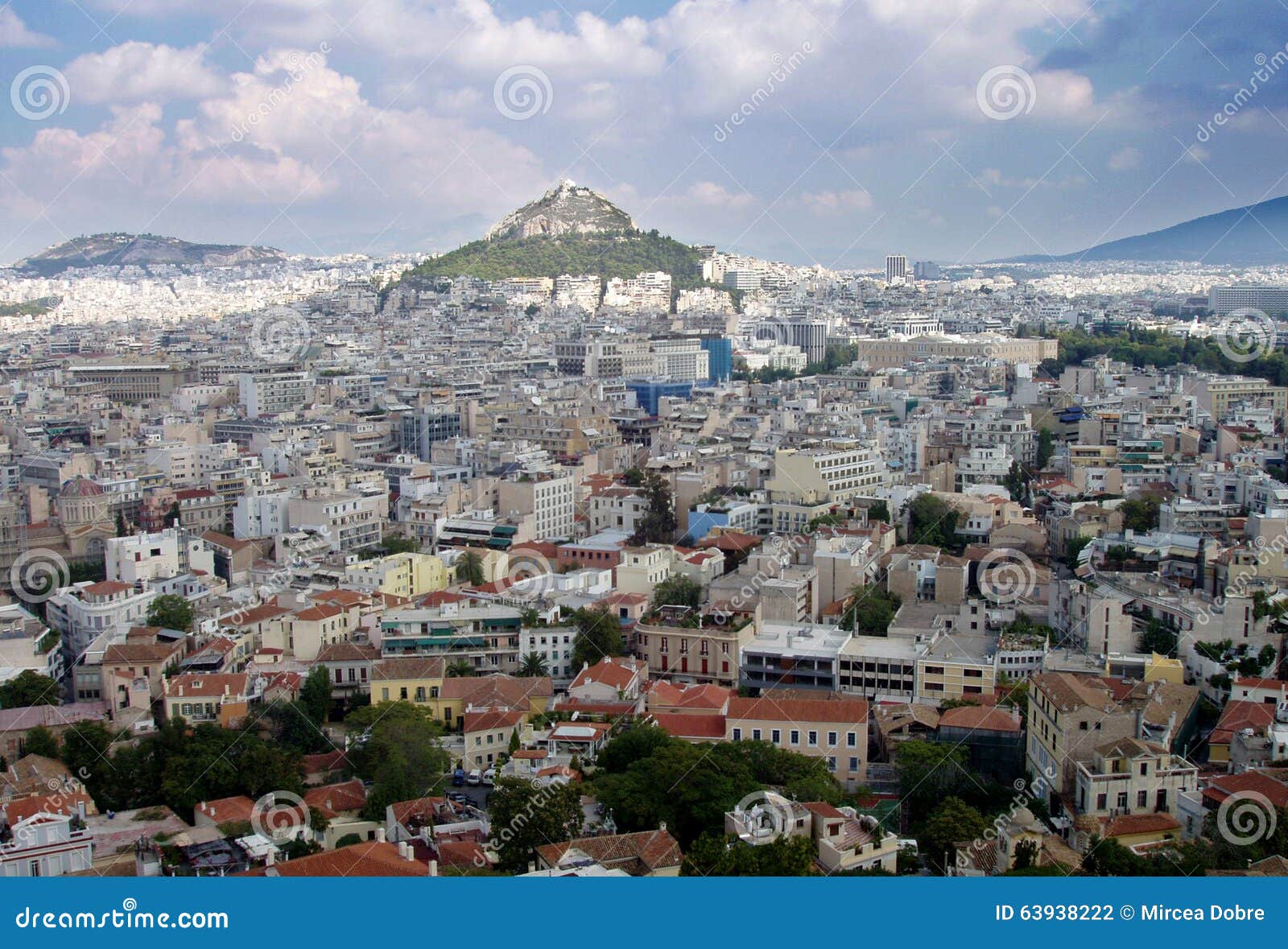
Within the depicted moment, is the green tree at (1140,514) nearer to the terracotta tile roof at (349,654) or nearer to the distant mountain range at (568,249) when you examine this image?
the terracotta tile roof at (349,654)

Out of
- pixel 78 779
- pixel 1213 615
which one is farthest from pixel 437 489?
pixel 1213 615

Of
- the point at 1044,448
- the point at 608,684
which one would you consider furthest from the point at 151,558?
the point at 1044,448

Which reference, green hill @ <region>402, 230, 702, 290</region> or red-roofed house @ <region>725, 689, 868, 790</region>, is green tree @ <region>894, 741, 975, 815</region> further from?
green hill @ <region>402, 230, 702, 290</region>

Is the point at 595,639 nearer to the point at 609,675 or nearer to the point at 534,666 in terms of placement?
the point at 534,666

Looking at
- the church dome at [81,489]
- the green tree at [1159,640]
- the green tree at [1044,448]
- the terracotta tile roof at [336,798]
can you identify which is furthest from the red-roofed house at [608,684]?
the green tree at [1044,448]

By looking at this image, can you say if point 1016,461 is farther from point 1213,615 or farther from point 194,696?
point 194,696

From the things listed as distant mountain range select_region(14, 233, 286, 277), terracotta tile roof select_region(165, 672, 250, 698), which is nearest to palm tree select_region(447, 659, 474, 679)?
terracotta tile roof select_region(165, 672, 250, 698)
